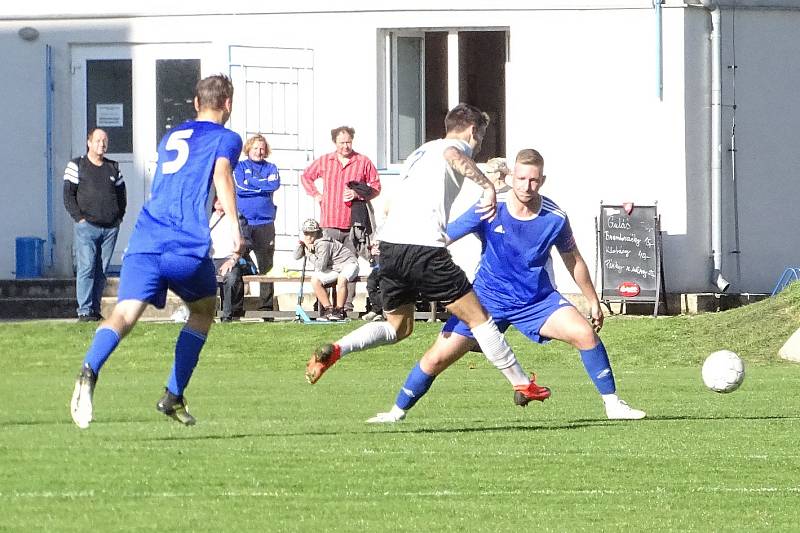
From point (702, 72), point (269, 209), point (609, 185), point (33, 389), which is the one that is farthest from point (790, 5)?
point (33, 389)

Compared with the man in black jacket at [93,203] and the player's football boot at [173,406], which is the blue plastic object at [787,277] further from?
the player's football boot at [173,406]

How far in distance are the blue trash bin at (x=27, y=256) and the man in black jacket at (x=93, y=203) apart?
3.65m

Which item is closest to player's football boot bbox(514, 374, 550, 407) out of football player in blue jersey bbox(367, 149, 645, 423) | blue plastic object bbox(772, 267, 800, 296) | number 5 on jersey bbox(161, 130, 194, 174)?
football player in blue jersey bbox(367, 149, 645, 423)

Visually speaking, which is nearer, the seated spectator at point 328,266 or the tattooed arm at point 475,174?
the tattooed arm at point 475,174

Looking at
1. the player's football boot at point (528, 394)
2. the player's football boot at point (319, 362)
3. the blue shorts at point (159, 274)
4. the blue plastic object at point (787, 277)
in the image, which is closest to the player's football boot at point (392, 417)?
the player's football boot at point (319, 362)

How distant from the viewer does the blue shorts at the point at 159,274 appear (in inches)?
386

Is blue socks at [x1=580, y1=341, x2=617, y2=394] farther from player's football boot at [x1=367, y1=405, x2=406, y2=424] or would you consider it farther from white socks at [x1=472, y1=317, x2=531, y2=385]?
player's football boot at [x1=367, y1=405, x2=406, y2=424]

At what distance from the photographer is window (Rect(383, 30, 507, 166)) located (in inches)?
912

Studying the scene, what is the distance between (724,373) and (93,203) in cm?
954

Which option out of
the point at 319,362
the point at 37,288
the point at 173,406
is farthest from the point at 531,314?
the point at 37,288

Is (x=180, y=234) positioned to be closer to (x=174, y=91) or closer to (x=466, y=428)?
(x=466, y=428)

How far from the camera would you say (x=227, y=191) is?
384 inches

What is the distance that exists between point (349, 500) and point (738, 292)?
1564 cm

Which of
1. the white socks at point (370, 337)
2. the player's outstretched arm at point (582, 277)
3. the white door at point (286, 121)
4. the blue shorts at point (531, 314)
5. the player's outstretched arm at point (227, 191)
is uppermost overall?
the white door at point (286, 121)
